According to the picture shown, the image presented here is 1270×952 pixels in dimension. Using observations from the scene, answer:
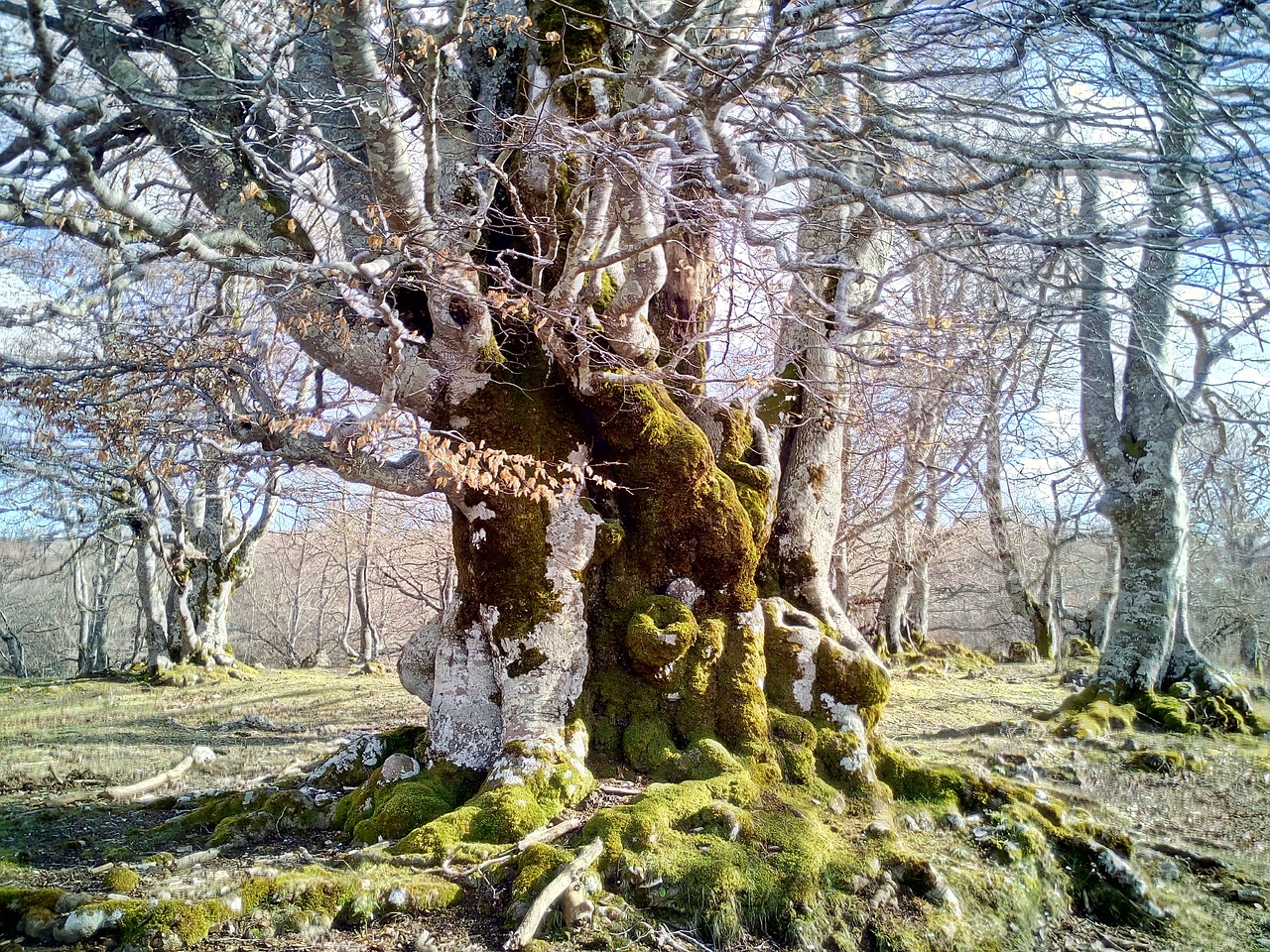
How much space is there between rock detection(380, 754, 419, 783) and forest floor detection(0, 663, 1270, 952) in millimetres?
457

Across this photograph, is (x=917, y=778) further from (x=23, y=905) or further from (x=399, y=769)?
(x=23, y=905)

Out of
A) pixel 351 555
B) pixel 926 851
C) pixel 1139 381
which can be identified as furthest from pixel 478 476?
pixel 351 555

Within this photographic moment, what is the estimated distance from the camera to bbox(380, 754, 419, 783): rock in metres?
4.96

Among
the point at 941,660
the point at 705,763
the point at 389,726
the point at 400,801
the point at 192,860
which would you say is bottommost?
the point at 389,726

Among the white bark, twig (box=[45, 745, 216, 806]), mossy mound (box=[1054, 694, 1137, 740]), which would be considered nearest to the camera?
the white bark

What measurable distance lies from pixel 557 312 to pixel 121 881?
144 inches

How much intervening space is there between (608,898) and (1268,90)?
16.6 ft

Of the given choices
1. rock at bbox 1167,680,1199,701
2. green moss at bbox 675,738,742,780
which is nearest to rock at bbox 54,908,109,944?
green moss at bbox 675,738,742,780

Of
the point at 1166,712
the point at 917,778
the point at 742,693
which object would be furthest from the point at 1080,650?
the point at 742,693

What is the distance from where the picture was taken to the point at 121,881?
3.65 metres

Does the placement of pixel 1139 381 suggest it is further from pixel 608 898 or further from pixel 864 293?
pixel 608 898

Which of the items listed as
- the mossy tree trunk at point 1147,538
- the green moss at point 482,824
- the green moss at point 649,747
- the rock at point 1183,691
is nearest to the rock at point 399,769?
the green moss at point 482,824

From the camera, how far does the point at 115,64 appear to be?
4375 mm

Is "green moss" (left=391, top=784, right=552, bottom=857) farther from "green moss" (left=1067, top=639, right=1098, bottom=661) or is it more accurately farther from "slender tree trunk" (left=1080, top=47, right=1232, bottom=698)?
"green moss" (left=1067, top=639, right=1098, bottom=661)
